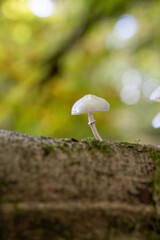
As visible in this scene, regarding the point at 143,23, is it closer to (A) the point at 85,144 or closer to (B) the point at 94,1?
(B) the point at 94,1

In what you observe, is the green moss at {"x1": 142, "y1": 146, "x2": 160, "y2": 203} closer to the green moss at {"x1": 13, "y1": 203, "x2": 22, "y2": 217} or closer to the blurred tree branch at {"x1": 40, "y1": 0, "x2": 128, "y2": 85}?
the green moss at {"x1": 13, "y1": 203, "x2": 22, "y2": 217}

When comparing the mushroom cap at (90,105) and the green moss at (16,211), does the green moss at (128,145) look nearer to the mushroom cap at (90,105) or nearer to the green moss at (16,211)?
the mushroom cap at (90,105)

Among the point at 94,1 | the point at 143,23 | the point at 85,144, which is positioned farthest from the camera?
the point at 143,23

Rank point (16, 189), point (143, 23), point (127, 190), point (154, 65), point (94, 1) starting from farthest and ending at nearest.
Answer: point (154, 65), point (143, 23), point (94, 1), point (127, 190), point (16, 189)

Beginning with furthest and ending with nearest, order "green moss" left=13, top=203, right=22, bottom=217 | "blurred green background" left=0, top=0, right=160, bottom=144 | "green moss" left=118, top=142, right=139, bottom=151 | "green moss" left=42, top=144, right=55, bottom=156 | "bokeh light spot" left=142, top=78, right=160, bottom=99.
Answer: "bokeh light spot" left=142, top=78, right=160, bottom=99 → "blurred green background" left=0, top=0, right=160, bottom=144 → "green moss" left=118, top=142, right=139, bottom=151 → "green moss" left=42, top=144, right=55, bottom=156 → "green moss" left=13, top=203, right=22, bottom=217

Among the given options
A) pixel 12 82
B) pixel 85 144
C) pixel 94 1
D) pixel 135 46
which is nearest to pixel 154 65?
pixel 135 46

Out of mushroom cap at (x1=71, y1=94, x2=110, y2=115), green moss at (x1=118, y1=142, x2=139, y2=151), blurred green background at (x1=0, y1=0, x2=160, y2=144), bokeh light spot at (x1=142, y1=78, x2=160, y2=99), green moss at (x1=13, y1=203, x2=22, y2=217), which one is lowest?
green moss at (x1=13, y1=203, x2=22, y2=217)

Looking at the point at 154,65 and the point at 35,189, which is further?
the point at 154,65

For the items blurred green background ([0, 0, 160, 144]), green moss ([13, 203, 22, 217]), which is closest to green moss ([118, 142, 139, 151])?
green moss ([13, 203, 22, 217])

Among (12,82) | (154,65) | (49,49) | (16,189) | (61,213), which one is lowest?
(61,213)
